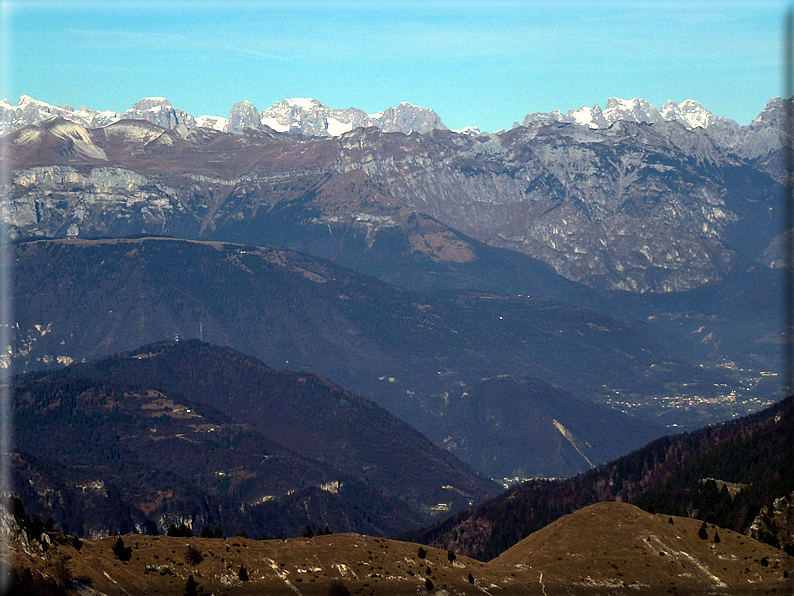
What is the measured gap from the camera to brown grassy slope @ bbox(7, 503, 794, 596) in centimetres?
15962

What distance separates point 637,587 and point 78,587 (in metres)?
81.2

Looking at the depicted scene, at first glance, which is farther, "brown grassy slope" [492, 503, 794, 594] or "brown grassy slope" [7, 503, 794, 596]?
"brown grassy slope" [492, 503, 794, 594]

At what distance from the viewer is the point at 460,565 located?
182 metres

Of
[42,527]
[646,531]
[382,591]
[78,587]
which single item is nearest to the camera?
[78,587]

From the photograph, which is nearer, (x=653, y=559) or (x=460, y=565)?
(x=460, y=565)

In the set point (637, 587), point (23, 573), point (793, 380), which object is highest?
point (793, 380)

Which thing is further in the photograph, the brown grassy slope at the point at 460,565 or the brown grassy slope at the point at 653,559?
the brown grassy slope at the point at 653,559

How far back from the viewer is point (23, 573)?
131125 mm

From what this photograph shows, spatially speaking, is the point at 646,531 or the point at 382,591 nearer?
the point at 382,591

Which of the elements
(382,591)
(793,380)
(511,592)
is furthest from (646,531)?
(793,380)

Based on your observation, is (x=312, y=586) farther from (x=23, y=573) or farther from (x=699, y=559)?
(x=699, y=559)

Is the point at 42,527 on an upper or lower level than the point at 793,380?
lower

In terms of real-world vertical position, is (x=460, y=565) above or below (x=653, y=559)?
below

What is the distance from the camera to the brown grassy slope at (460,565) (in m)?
160
